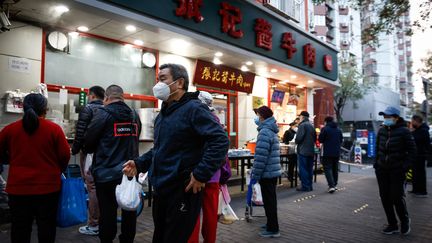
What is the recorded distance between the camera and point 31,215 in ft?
11.4

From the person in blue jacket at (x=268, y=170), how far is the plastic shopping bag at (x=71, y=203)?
296 cm

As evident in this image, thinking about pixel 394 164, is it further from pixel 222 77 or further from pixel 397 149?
pixel 222 77

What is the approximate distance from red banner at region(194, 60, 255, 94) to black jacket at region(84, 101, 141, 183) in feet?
19.6

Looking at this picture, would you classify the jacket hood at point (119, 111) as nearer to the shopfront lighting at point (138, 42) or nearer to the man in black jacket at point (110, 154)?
the man in black jacket at point (110, 154)

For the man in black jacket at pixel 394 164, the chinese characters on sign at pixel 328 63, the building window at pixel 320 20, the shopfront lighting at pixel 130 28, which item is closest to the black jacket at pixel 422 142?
the man in black jacket at pixel 394 164

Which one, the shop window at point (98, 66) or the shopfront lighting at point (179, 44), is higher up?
the shopfront lighting at point (179, 44)

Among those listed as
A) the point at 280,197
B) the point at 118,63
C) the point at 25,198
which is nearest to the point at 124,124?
the point at 25,198

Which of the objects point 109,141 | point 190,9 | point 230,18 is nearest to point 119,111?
point 109,141

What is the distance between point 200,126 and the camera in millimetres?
2666

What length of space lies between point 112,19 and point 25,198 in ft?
13.9

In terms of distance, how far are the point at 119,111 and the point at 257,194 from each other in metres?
2.73

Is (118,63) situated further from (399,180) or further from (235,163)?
(399,180)

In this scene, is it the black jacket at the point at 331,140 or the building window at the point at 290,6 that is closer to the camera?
the black jacket at the point at 331,140

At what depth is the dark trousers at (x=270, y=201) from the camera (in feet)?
17.0
